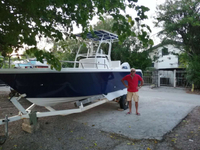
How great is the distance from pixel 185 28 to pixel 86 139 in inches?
504

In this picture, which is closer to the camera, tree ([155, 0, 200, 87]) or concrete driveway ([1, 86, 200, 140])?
concrete driveway ([1, 86, 200, 140])

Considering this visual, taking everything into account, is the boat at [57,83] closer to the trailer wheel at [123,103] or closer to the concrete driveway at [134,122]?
the concrete driveway at [134,122]

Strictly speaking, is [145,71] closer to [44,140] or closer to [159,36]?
[159,36]

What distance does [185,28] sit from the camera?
43.3ft

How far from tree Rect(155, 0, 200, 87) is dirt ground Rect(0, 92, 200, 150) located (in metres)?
9.36

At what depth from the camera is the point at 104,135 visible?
3.79 meters

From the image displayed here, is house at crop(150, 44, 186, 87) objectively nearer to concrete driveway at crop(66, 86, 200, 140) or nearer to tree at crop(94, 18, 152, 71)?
tree at crop(94, 18, 152, 71)

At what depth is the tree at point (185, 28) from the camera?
Answer: 12.1m

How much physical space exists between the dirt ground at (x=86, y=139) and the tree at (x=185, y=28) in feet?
30.7

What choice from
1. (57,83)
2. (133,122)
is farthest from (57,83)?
(133,122)

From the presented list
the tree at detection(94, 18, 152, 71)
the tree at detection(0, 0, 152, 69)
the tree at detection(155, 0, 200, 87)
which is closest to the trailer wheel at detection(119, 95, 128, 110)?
the tree at detection(0, 0, 152, 69)

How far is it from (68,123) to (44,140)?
1143 millimetres

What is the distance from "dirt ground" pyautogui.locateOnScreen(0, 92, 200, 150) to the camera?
10.6ft

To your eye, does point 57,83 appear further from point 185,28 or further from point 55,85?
point 185,28
